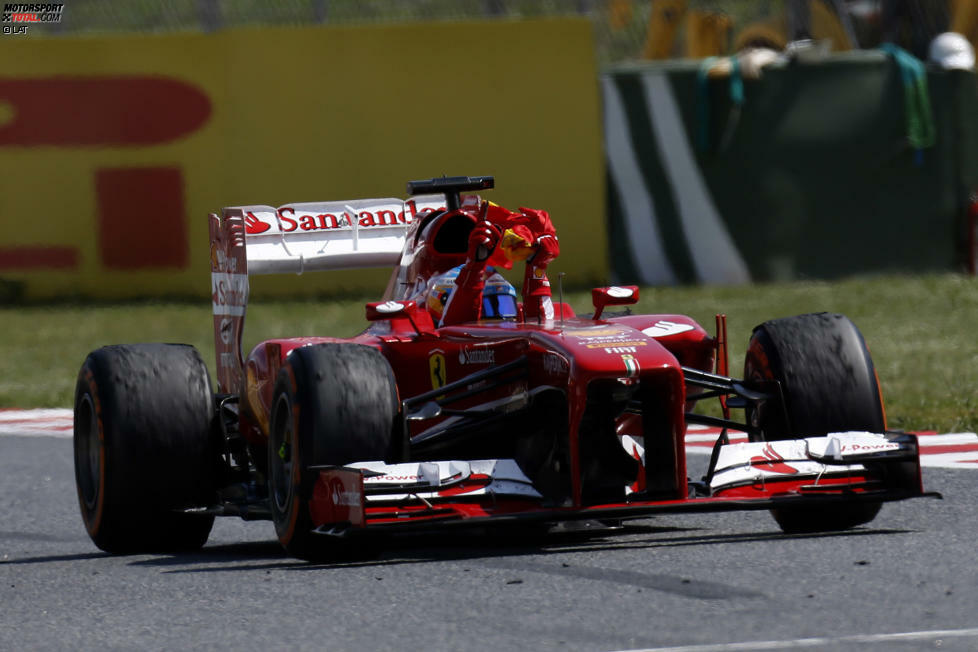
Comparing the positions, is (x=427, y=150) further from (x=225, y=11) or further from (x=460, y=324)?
(x=460, y=324)

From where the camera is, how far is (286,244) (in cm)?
946

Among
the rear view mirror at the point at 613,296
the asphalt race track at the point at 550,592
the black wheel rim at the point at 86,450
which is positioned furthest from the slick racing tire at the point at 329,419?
the black wheel rim at the point at 86,450

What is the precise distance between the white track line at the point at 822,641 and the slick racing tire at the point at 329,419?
1.97 meters

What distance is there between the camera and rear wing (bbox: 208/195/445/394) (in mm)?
9164

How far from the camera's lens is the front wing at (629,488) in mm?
6727

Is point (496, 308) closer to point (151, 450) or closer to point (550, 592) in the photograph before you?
point (151, 450)

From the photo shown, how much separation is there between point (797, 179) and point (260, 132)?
18.0 feet

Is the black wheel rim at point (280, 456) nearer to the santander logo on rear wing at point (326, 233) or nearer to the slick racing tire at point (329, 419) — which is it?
the slick racing tire at point (329, 419)

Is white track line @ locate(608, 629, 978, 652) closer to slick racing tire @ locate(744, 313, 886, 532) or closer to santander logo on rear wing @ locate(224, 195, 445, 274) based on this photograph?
slick racing tire @ locate(744, 313, 886, 532)

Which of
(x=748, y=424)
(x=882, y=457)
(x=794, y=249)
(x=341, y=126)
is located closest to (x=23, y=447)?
(x=748, y=424)

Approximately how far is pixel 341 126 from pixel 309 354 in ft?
42.5

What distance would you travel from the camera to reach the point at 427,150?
64.8 feet

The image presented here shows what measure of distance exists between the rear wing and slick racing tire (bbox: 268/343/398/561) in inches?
77.5

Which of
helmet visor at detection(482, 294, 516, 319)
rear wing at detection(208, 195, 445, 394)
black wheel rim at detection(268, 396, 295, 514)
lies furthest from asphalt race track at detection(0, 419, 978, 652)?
rear wing at detection(208, 195, 445, 394)
